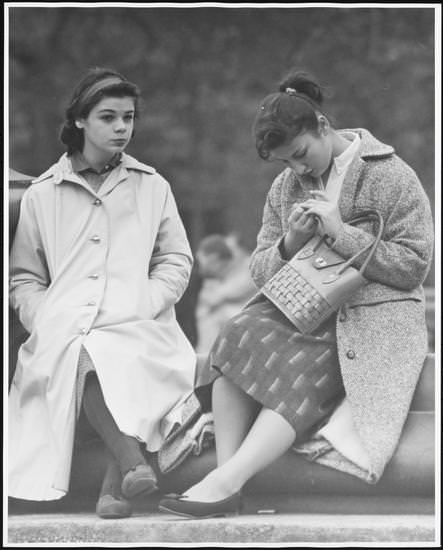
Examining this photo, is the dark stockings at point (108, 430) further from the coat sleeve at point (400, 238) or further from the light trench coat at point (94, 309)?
the coat sleeve at point (400, 238)

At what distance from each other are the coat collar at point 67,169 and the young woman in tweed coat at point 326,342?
0.60 metres

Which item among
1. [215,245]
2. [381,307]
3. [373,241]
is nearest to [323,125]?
[373,241]

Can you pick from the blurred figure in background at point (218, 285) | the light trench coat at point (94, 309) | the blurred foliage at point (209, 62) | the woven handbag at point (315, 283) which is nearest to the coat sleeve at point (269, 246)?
the woven handbag at point (315, 283)

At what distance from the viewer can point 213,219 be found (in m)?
6.75

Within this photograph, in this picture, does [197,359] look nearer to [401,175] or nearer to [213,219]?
[401,175]

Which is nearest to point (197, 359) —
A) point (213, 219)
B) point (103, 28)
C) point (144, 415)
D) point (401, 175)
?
point (144, 415)

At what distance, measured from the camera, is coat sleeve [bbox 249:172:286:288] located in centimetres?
A: 464

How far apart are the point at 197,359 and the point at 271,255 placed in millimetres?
604

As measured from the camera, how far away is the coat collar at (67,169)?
480 cm

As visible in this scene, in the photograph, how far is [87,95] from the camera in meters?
4.76

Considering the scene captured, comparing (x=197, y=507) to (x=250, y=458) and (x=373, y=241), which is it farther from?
(x=373, y=241)

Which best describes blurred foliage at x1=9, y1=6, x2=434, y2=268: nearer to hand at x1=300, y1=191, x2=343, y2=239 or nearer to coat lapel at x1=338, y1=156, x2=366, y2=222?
coat lapel at x1=338, y1=156, x2=366, y2=222

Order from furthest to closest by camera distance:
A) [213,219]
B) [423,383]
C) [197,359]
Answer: [213,219] → [197,359] → [423,383]

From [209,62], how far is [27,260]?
49.0 inches
